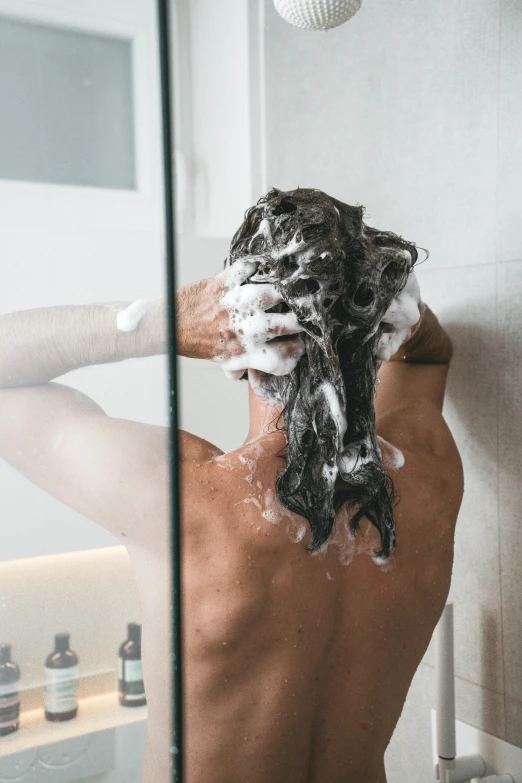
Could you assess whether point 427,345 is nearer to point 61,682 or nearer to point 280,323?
point 280,323

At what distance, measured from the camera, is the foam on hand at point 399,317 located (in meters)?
0.87

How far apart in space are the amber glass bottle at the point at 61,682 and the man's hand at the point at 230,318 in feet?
1.51

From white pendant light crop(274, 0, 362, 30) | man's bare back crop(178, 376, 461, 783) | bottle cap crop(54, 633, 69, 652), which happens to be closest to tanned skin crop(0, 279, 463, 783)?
man's bare back crop(178, 376, 461, 783)

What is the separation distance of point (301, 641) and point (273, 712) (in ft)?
0.28

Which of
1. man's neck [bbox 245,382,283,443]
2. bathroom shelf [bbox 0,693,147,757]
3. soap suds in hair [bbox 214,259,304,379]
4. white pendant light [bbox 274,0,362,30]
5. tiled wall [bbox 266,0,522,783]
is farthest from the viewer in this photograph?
tiled wall [bbox 266,0,522,783]

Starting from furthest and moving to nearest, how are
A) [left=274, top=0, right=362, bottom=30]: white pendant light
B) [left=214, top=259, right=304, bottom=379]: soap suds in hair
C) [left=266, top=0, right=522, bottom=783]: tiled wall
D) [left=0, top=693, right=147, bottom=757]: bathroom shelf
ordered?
1. [left=266, top=0, right=522, bottom=783]: tiled wall
2. [left=274, top=0, right=362, bottom=30]: white pendant light
3. [left=214, top=259, right=304, bottom=379]: soap suds in hair
4. [left=0, top=693, right=147, bottom=757]: bathroom shelf

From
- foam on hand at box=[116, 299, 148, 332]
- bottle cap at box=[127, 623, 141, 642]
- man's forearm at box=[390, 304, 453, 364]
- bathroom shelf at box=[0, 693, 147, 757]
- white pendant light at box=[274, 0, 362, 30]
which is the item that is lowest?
bathroom shelf at box=[0, 693, 147, 757]

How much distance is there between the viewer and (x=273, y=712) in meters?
0.79

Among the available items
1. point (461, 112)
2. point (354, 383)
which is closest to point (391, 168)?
point (461, 112)

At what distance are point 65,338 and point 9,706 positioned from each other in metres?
0.17

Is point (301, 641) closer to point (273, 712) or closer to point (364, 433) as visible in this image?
point (273, 712)

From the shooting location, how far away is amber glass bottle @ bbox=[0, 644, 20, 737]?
0.91 feet

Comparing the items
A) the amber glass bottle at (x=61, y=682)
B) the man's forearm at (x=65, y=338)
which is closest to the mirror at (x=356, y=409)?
the man's forearm at (x=65, y=338)

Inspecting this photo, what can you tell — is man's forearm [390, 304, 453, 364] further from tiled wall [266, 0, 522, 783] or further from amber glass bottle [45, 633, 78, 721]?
amber glass bottle [45, 633, 78, 721]
